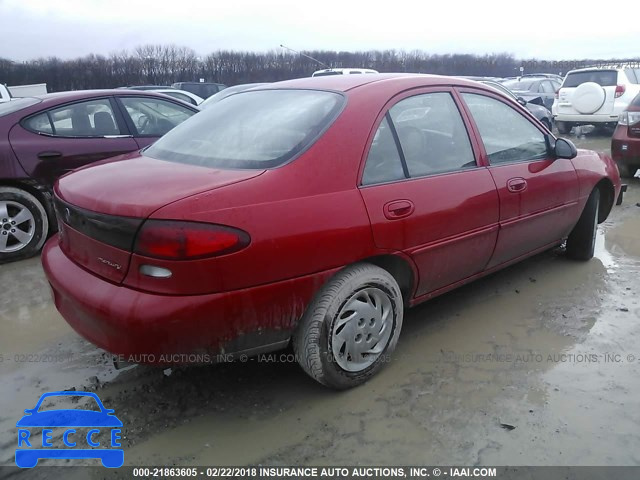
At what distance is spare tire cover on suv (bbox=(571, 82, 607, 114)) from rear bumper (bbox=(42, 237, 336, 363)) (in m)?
11.7

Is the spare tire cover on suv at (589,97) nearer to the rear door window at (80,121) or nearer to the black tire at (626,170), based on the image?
the black tire at (626,170)

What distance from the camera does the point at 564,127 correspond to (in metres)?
12.8

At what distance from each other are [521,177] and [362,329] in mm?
1577

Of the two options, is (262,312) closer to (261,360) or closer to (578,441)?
(261,360)

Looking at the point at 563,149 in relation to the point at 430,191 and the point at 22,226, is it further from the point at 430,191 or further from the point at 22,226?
the point at 22,226

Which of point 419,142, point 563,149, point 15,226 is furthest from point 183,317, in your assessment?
point 15,226

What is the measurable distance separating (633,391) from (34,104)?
5.16 metres

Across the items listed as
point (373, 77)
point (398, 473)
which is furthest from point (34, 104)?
point (398, 473)

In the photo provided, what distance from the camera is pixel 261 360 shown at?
3.01 metres

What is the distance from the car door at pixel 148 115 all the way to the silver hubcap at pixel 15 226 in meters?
1.23

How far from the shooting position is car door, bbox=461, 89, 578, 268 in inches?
131

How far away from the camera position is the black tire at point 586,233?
14.0 feet

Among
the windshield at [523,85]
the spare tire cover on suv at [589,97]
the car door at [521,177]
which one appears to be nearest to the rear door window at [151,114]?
the car door at [521,177]

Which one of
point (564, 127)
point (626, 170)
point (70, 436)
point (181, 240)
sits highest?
point (564, 127)
